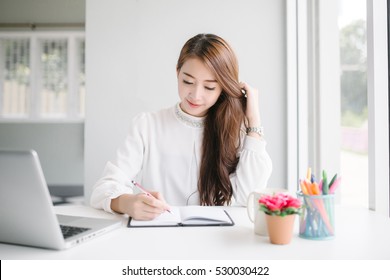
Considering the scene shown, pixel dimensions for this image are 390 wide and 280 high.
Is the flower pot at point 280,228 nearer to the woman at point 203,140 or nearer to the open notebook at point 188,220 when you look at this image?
the open notebook at point 188,220

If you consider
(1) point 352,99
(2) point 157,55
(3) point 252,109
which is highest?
(2) point 157,55

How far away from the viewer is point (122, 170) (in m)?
1.41

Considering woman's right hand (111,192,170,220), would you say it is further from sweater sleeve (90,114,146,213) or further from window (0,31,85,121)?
window (0,31,85,121)

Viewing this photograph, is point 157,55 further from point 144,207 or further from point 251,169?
point 144,207

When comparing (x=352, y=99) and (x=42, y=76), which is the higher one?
(x=42, y=76)

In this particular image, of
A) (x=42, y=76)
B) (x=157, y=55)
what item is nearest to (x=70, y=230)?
(x=157, y=55)

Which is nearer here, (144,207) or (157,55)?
(144,207)

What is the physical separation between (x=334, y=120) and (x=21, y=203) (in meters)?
1.82

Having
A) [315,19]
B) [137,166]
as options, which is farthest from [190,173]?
[315,19]

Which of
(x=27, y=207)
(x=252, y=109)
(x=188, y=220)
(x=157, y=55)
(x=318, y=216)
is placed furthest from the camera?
(x=157, y=55)

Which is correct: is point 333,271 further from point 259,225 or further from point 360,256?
point 259,225

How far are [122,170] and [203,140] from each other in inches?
14.4

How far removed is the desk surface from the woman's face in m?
0.57

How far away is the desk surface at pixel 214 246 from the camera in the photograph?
0.74 meters
